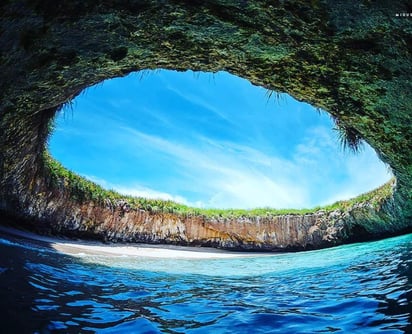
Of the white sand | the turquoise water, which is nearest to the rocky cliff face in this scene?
the white sand

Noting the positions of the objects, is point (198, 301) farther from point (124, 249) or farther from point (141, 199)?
point (141, 199)

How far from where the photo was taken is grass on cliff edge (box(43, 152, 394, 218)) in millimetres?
10117

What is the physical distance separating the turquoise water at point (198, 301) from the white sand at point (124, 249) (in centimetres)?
316

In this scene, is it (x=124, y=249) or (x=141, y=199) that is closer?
(x=124, y=249)

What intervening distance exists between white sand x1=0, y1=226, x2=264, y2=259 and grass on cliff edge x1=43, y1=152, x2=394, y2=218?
1.24 m

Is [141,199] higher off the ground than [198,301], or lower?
higher

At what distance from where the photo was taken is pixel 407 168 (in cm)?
801

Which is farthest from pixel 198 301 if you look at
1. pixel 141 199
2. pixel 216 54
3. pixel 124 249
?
pixel 141 199

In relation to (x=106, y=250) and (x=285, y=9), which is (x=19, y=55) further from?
(x=106, y=250)

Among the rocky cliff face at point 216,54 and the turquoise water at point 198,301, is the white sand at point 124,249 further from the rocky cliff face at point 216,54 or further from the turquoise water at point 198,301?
the turquoise water at point 198,301

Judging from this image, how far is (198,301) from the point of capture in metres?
4.48

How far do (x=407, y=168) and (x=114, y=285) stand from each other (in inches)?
252

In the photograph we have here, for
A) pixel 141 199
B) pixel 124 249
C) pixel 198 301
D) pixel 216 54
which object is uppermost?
pixel 216 54

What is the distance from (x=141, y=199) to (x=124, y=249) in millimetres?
1950
